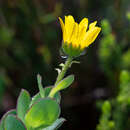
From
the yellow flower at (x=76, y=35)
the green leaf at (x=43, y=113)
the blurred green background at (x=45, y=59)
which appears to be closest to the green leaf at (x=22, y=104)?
the green leaf at (x=43, y=113)

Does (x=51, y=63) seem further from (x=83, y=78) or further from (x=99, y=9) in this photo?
(x=99, y=9)

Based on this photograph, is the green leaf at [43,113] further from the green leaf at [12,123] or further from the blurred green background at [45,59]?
the blurred green background at [45,59]

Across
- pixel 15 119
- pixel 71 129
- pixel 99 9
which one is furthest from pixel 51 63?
pixel 15 119

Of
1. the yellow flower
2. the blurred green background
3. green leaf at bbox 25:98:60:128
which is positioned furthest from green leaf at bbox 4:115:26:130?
the blurred green background

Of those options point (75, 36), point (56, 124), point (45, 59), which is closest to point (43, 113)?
point (56, 124)

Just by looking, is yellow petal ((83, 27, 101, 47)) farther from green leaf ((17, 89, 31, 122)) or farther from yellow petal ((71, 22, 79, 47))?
green leaf ((17, 89, 31, 122))

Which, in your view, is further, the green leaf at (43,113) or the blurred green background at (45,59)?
the blurred green background at (45,59)
